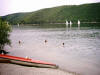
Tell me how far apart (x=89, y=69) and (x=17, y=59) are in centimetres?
1334

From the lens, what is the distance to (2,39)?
36.7 meters

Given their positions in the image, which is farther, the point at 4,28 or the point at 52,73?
the point at 4,28

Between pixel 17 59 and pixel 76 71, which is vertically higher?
pixel 17 59

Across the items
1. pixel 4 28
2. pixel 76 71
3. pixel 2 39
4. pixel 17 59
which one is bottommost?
pixel 76 71

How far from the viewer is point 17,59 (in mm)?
26141

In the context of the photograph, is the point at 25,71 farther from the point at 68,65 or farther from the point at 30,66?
the point at 68,65

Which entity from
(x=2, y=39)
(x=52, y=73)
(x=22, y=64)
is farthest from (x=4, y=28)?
(x=52, y=73)

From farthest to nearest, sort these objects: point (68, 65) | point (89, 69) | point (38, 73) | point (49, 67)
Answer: point (68, 65), point (89, 69), point (49, 67), point (38, 73)

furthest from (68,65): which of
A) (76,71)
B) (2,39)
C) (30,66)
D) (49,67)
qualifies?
(2,39)

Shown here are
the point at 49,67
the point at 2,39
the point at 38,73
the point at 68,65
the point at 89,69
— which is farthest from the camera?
the point at 2,39

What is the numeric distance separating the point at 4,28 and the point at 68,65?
18.2 metres

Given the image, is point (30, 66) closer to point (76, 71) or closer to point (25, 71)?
point (25, 71)

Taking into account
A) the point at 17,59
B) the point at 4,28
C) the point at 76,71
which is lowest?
the point at 76,71

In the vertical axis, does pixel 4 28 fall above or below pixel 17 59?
above
